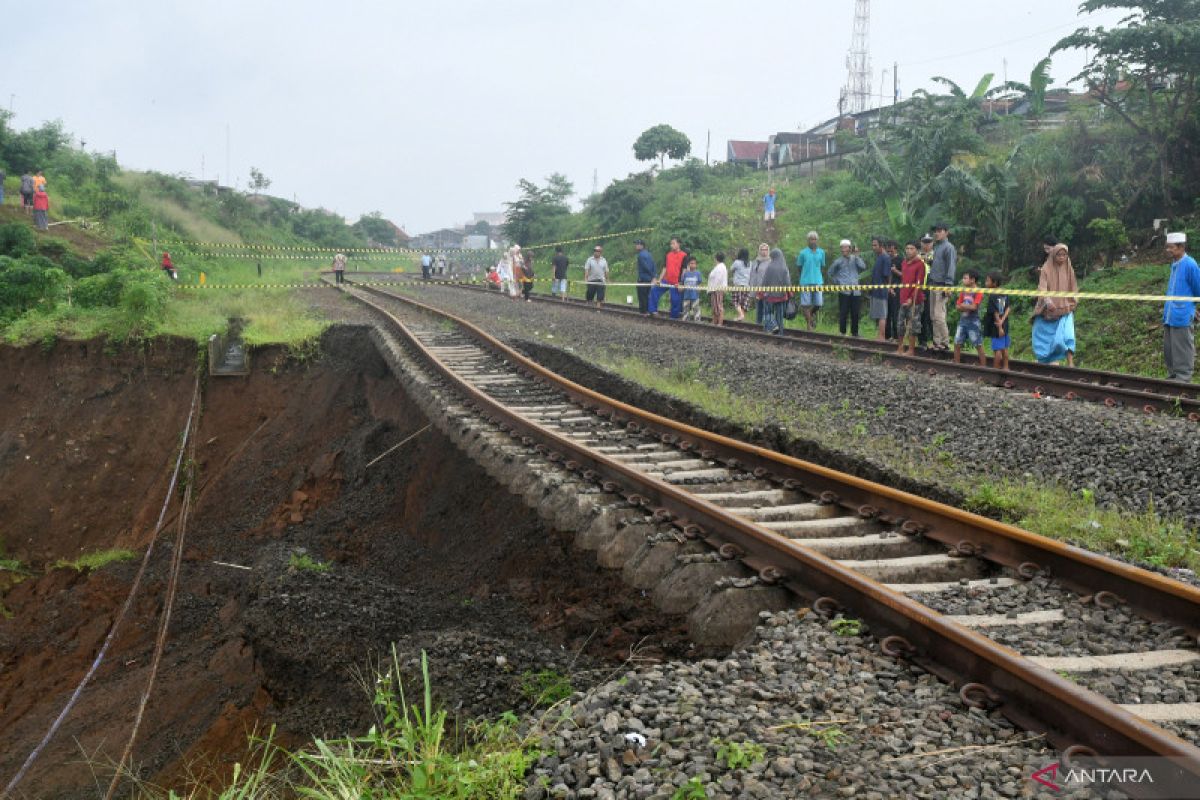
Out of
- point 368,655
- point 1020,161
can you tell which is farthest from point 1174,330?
point 1020,161

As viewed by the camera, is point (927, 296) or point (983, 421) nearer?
point (983, 421)

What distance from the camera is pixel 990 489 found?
6391 mm

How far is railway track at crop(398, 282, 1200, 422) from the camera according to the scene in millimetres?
9344

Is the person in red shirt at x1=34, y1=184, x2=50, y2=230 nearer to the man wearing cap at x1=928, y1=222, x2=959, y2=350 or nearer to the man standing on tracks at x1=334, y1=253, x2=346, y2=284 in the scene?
the man standing on tracks at x1=334, y1=253, x2=346, y2=284

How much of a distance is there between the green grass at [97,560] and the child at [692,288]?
1081 cm

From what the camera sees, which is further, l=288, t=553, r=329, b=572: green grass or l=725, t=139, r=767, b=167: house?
l=725, t=139, r=767, b=167: house

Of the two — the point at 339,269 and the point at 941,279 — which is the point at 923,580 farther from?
the point at 339,269

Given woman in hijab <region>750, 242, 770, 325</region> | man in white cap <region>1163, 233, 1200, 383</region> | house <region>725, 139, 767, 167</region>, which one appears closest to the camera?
man in white cap <region>1163, 233, 1200, 383</region>

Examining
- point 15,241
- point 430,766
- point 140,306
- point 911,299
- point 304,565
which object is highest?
point 15,241

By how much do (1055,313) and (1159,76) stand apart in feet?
34.6

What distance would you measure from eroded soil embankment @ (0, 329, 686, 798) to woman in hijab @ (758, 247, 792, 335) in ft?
21.6

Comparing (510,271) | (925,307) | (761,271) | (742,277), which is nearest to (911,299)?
(925,307)

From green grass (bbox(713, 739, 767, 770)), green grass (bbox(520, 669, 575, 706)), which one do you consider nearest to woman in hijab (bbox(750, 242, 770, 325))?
green grass (bbox(520, 669, 575, 706))

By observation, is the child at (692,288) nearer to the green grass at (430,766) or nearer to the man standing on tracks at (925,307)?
the man standing on tracks at (925,307)
